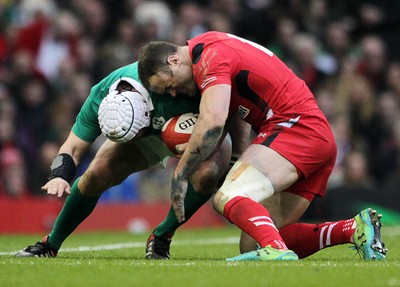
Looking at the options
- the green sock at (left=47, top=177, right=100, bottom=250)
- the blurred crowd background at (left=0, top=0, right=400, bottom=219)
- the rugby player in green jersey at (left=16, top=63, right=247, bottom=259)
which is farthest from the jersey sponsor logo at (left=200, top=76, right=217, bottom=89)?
the blurred crowd background at (left=0, top=0, right=400, bottom=219)

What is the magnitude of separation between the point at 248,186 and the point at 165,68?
40.9 inches

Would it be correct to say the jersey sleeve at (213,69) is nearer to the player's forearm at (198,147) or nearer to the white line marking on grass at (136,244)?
the player's forearm at (198,147)

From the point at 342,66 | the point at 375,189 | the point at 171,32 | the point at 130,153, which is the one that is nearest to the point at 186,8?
the point at 171,32

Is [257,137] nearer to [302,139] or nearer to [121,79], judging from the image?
[302,139]

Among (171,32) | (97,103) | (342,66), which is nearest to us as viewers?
(97,103)

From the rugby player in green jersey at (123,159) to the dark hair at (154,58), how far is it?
1.02ft

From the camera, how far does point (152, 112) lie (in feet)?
27.1

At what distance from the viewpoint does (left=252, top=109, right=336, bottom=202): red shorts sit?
25.8 feet

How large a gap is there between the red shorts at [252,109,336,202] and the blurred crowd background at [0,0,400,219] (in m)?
6.15

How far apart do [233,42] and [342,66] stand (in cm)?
900

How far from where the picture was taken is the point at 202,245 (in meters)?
11.0

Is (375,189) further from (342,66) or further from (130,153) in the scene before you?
(130,153)

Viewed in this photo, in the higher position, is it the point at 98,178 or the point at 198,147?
the point at 198,147

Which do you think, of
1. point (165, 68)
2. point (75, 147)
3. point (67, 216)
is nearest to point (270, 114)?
point (165, 68)
